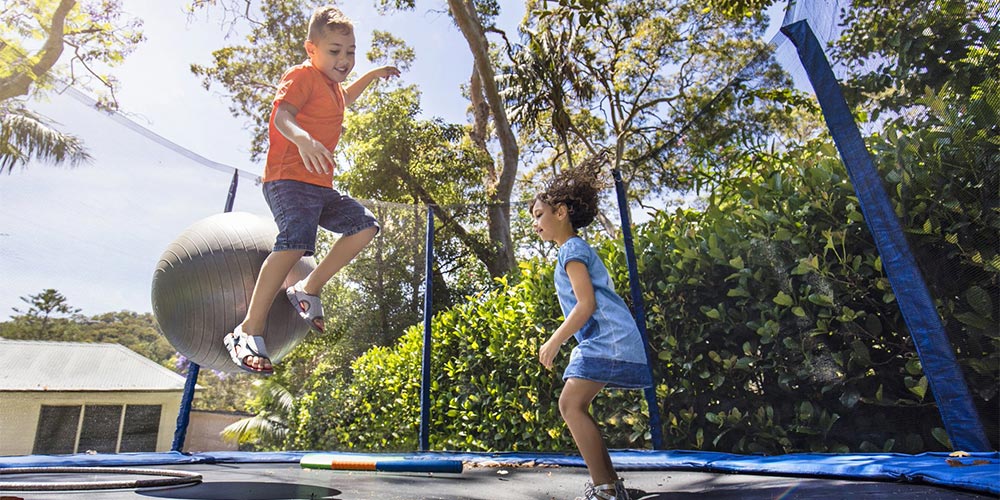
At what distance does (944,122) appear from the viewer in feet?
5.34

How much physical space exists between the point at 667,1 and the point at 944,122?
950cm

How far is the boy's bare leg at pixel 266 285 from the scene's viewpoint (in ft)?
6.30

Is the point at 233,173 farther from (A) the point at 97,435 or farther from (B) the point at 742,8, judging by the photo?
(B) the point at 742,8

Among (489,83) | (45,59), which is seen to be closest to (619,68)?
(489,83)

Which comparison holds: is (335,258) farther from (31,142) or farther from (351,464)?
(31,142)

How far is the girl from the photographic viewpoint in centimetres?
140

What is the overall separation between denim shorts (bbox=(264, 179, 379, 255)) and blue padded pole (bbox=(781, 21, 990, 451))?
Answer: 5.17ft

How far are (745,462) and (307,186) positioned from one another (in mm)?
1685

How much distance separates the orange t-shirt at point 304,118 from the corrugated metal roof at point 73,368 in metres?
1.73

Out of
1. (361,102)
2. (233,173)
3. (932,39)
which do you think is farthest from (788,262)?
(361,102)

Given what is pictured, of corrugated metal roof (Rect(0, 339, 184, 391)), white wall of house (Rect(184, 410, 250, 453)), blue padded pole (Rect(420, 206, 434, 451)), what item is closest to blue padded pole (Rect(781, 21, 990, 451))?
blue padded pole (Rect(420, 206, 434, 451))

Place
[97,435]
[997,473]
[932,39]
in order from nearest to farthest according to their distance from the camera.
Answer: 1. [997,473]
2. [932,39]
3. [97,435]

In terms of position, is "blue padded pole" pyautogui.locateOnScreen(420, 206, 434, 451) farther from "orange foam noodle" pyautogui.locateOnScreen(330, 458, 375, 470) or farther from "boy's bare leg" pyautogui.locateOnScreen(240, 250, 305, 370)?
"boy's bare leg" pyautogui.locateOnScreen(240, 250, 305, 370)

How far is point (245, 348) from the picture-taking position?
190 cm
